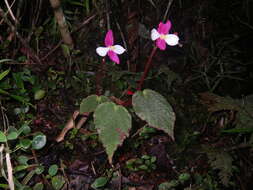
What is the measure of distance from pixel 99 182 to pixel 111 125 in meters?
0.31

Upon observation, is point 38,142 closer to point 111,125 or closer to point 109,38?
point 111,125

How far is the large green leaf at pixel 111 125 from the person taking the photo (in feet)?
2.36

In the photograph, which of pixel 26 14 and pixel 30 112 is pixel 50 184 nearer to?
pixel 30 112

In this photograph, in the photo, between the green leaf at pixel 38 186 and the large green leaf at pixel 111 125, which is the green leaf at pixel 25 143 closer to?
the green leaf at pixel 38 186

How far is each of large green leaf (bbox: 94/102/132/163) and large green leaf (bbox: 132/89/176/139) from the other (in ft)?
0.16

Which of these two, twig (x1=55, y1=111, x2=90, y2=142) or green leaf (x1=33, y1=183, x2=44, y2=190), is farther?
twig (x1=55, y1=111, x2=90, y2=142)

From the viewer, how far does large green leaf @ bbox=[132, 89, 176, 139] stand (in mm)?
745

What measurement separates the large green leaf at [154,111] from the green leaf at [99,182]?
0.34m

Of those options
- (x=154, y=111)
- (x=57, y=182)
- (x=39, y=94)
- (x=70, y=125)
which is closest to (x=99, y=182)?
(x=57, y=182)

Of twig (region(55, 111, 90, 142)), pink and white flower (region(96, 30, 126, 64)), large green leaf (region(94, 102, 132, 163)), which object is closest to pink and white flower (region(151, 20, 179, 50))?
pink and white flower (region(96, 30, 126, 64))

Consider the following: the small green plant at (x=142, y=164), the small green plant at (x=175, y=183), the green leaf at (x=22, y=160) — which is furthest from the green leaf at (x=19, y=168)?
the small green plant at (x=175, y=183)

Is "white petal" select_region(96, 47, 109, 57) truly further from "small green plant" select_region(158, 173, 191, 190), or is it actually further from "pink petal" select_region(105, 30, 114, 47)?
"small green plant" select_region(158, 173, 191, 190)

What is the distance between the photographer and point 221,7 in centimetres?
138

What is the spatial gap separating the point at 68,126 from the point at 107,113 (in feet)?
1.17
